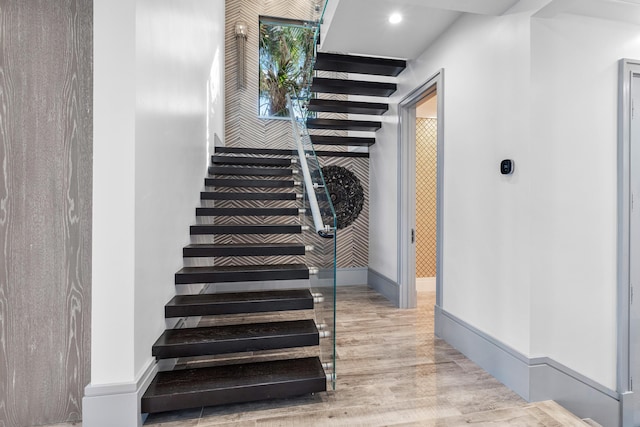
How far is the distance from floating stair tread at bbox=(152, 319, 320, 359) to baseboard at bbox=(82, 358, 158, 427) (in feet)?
1.01

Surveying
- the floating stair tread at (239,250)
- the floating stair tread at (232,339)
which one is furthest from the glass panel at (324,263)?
the floating stair tread at (239,250)

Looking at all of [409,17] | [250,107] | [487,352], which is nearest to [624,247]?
[487,352]

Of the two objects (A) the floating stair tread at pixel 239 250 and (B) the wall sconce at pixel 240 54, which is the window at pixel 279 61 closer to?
(B) the wall sconce at pixel 240 54

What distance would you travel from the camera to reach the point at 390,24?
2.90 m

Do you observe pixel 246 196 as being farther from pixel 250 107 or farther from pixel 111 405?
pixel 250 107

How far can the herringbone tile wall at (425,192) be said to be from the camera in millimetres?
5145

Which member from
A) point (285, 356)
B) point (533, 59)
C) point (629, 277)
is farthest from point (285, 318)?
point (533, 59)

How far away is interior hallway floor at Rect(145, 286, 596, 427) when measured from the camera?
1917 mm

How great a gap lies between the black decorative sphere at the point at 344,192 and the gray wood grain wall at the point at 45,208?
3.57 m

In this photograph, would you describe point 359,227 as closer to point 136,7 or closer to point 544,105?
point 544,105

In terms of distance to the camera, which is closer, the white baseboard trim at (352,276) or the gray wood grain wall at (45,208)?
the gray wood grain wall at (45,208)

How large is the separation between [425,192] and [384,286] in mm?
1659

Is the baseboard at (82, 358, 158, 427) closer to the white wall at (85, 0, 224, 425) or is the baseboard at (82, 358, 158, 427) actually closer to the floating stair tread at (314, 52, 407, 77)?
the white wall at (85, 0, 224, 425)

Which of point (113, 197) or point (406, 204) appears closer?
point (113, 197)
